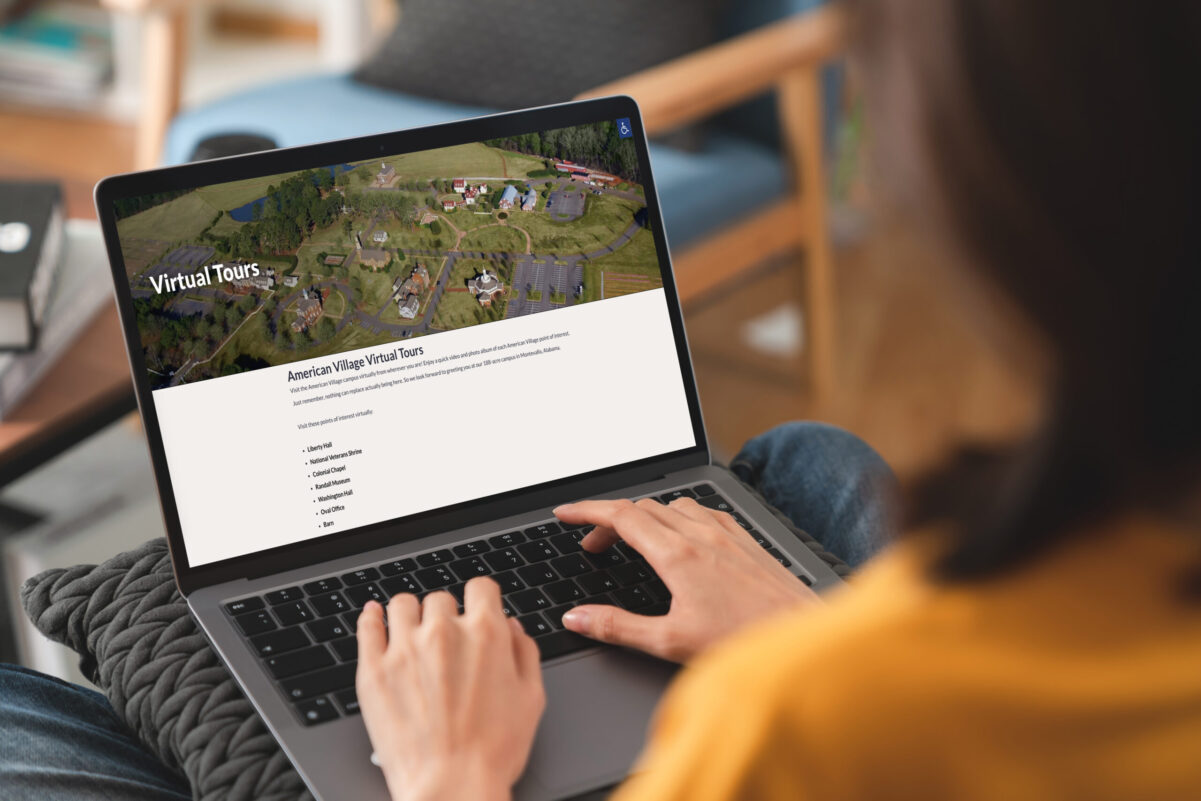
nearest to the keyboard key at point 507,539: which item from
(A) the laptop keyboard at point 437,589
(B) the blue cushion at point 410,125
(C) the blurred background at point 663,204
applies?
(A) the laptop keyboard at point 437,589

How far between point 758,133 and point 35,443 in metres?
1.27

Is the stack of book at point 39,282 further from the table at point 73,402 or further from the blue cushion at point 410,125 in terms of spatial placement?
the blue cushion at point 410,125

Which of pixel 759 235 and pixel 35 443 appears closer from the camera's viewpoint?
pixel 35 443

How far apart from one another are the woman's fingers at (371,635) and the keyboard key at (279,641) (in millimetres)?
50

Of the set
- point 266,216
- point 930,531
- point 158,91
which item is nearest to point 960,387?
point 158,91

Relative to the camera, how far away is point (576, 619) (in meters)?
0.66

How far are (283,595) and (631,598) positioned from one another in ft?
0.68

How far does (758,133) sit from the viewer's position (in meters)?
1.85

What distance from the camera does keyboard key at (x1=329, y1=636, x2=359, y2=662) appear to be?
0.65m

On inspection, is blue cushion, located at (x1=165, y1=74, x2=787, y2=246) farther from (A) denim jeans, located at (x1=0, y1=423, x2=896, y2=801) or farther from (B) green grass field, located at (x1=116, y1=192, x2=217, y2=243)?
(B) green grass field, located at (x1=116, y1=192, x2=217, y2=243)

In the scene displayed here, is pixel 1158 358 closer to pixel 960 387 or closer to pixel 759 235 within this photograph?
pixel 759 235

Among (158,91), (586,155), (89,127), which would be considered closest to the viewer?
(586,155)

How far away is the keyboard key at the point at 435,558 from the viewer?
722 millimetres

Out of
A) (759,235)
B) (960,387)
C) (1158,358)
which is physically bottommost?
(960,387)
